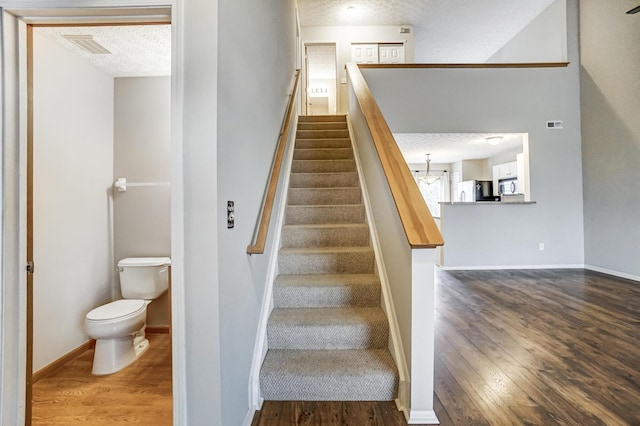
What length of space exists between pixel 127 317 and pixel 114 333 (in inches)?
4.8

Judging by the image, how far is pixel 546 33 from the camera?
17.3ft

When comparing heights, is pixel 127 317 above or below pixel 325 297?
below

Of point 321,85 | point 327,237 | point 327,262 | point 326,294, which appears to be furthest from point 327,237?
point 321,85

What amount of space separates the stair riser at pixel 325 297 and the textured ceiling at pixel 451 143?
3466 millimetres

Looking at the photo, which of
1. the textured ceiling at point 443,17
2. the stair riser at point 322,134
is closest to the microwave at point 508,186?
the textured ceiling at point 443,17

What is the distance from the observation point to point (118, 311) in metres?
2.07

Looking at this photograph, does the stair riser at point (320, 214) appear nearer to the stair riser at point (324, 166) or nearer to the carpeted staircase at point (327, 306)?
the carpeted staircase at point (327, 306)

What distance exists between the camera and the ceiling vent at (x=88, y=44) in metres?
2.04

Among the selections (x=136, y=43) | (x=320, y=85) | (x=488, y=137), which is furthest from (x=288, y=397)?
(x=320, y=85)

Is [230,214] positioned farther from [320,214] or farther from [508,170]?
[508,170]

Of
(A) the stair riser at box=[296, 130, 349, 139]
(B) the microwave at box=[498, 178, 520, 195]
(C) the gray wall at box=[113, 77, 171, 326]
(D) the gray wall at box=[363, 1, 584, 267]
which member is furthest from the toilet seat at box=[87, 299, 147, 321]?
(B) the microwave at box=[498, 178, 520, 195]

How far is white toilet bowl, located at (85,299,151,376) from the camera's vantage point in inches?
77.0

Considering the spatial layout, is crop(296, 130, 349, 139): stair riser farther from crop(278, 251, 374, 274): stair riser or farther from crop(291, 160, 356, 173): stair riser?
crop(278, 251, 374, 274): stair riser

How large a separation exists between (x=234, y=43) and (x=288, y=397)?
6.10ft
